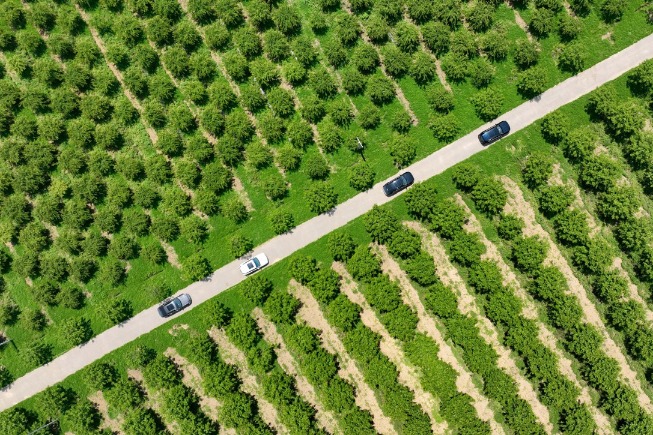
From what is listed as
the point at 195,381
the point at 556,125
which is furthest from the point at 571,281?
the point at 195,381

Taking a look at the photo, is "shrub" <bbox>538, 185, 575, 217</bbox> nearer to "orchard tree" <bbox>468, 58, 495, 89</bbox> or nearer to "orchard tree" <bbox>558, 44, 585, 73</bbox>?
"orchard tree" <bbox>468, 58, 495, 89</bbox>

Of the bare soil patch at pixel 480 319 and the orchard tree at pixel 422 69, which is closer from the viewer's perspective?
the bare soil patch at pixel 480 319

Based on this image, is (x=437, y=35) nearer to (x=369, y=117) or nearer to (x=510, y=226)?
(x=369, y=117)

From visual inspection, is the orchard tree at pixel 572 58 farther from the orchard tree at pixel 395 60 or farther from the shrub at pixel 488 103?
the orchard tree at pixel 395 60

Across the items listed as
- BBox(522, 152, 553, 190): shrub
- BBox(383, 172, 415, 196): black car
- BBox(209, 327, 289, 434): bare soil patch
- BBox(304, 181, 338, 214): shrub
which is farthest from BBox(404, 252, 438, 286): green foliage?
BBox(209, 327, 289, 434): bare soil patch

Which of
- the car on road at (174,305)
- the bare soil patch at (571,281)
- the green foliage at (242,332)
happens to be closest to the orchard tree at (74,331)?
the car on road at (174,305)
